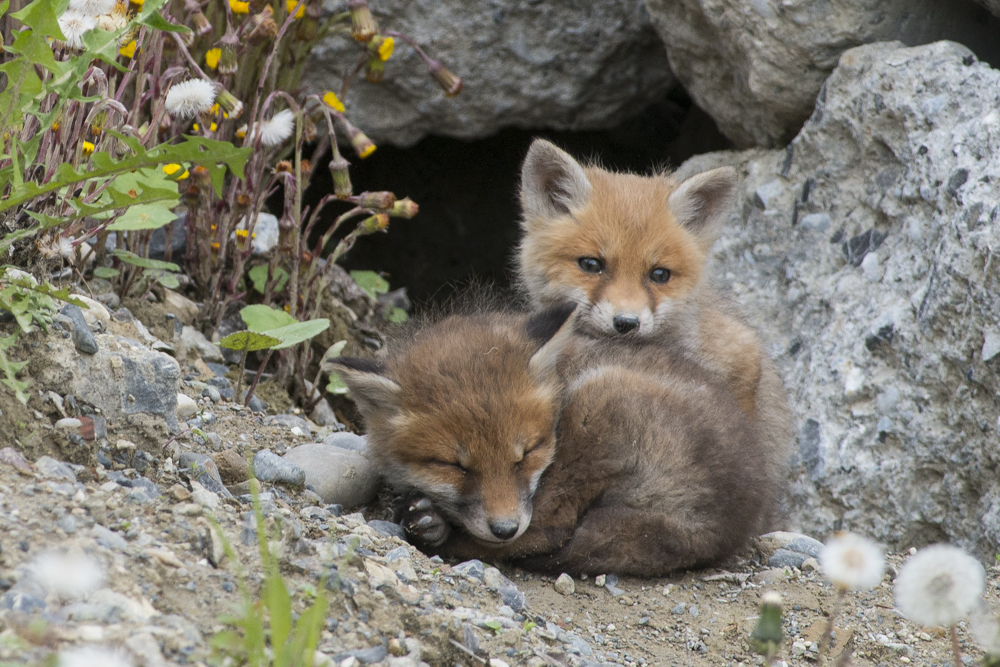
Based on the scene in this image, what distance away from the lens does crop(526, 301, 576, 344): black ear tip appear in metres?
3.31

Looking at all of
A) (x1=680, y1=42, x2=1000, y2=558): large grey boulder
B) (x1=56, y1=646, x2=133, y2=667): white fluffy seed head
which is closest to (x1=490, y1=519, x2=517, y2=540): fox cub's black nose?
(x1=56, y1=646, x2=133, y2=667): white fluffy seed head

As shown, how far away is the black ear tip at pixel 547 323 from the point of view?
3.31 m

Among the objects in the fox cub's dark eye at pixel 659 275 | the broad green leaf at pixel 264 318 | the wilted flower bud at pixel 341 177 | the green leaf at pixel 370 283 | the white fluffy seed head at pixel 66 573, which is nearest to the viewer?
the white fluffy seed head at pixel 66 573

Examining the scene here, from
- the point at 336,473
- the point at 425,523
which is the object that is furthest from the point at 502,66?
the point at 425,523

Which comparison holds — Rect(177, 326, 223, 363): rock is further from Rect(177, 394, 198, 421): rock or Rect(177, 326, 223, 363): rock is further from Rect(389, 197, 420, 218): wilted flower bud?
Rect(389, 197, 420, 218): wilted flower bud

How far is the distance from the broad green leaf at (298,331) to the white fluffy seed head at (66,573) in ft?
5.27

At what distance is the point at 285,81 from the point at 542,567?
263 centimetres

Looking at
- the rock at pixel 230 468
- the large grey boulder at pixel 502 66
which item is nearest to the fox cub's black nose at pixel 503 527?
the rock at pixel 230 468

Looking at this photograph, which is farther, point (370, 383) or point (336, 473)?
point (336, 473)

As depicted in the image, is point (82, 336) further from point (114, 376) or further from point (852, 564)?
point (852, 564)

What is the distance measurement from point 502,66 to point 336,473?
10.9ft

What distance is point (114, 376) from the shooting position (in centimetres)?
264

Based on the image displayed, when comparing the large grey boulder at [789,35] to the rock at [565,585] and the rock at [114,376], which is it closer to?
the rock at [565,585]

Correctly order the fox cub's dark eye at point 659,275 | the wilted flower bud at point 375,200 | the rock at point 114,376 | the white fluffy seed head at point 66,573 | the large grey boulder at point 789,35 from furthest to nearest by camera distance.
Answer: the large grey boulder at point 789,35, the fox cub's dark eye at point 659,275, the wilted flower bud at point 375,200, the rock at point 114,376, the white fluffy seed head at point 66,573
